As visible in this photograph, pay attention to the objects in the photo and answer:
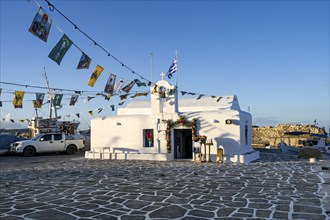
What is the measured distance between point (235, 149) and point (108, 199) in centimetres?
1119

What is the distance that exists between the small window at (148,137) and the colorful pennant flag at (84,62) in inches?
355

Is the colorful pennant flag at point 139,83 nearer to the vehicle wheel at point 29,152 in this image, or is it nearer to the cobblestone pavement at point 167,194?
the cobblestone pavement at point 167,194

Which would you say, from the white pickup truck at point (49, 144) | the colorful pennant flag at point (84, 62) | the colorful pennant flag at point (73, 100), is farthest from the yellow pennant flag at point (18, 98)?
the white pickup truck at point (49, 144)

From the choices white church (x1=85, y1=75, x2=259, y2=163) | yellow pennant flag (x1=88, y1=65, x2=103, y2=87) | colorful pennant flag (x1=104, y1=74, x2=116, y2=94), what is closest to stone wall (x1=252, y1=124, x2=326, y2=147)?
white church (x1=85, y1=75, x2=259, y2=163)

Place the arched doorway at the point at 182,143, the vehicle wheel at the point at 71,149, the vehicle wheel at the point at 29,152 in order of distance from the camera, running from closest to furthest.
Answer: the arched doorway at the point at 182,143
the vehicle wheel at the point at 29,152
the vehicle wheel at the point at 71,149

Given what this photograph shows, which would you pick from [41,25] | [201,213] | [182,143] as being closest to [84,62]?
[41,25]

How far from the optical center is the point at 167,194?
9414 mm

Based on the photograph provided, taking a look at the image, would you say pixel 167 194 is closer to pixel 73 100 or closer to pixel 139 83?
pixel 139 83

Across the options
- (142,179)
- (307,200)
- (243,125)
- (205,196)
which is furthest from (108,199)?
(243,125)

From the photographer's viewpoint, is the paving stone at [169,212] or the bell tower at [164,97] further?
the bell tower at [164,97]

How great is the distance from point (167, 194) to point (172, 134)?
1048 centimetres

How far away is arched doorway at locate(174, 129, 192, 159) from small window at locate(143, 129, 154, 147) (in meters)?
1.40

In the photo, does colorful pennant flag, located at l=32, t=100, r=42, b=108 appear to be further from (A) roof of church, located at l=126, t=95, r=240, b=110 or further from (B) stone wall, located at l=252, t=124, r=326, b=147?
(B) stone wall, located at l=252, t=124, r=326, b=147

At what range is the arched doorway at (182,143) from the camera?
20.4 m
